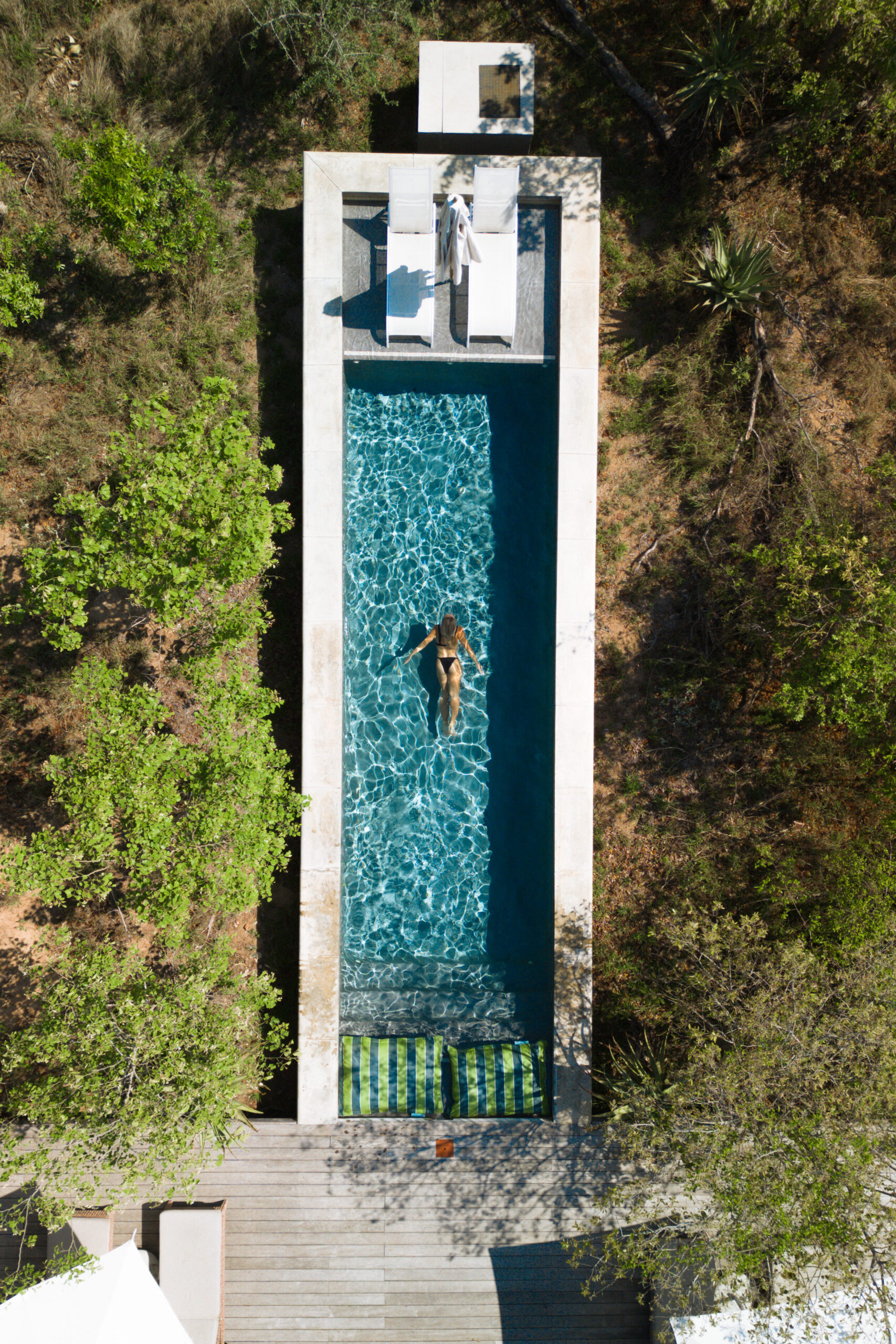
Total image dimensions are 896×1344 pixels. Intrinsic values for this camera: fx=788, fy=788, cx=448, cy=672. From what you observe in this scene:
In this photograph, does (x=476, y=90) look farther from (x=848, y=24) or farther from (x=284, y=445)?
(x=284, y=445)

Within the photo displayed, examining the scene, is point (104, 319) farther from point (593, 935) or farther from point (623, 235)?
point (593, 935)

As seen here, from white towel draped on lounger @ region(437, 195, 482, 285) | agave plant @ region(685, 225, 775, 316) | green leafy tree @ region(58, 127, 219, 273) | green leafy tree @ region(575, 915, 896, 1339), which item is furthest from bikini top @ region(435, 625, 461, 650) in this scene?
green leafy tree @ region(58, 127, 219, 273)

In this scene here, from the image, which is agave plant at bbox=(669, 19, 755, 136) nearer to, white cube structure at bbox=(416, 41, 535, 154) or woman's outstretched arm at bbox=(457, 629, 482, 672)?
white cube structure at bbox=(416, 41, 535, 154)

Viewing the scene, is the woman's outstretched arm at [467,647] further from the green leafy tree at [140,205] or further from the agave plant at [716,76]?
the agave plant at [716,76]

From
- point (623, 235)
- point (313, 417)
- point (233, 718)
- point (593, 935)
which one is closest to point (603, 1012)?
point (593, 935)

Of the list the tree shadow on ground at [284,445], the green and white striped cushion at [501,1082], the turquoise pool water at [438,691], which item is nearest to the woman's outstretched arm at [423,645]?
the turquoise pool water at [438,691]

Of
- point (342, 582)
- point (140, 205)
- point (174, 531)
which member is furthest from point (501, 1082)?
point (140, 205)
